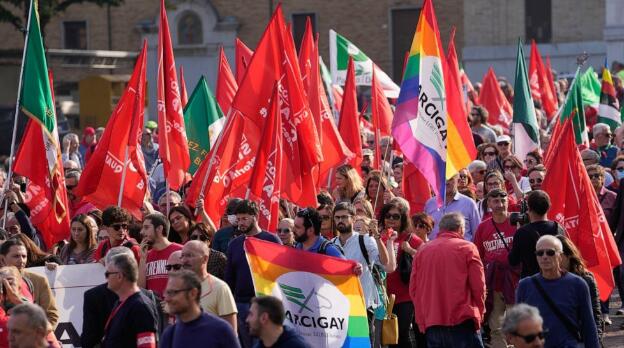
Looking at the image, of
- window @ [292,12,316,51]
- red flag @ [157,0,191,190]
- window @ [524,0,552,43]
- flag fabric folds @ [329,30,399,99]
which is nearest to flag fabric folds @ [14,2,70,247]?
red flag @ [157,0,191,190]

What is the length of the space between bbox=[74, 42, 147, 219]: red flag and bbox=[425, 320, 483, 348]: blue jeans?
3864 mm

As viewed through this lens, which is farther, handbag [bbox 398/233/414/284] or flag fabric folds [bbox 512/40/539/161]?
flag fabric folds [bbox 512/40/539/161]

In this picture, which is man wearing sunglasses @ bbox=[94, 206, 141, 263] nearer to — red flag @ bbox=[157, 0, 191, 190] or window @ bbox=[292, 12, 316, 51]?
red flag @ bbox=[157, 0, 191, 190]

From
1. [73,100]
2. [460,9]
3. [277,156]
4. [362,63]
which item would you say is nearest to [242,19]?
[460,9]

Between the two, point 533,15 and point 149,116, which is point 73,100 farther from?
point 533,15

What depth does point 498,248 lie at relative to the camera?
1212cm

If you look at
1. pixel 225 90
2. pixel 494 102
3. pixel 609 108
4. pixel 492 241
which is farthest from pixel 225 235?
pixel 494 102

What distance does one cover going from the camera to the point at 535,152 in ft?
51.1

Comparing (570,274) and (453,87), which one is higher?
(453,87)

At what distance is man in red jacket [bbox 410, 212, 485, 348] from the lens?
1041cm

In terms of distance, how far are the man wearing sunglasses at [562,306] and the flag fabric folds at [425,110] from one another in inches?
133

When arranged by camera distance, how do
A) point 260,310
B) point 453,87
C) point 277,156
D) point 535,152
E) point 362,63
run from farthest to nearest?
1. point 362,63
2. point 535,152
3. point 453,87
4. point 277,156
5. point 260,310

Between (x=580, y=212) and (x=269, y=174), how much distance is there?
2.42 meters

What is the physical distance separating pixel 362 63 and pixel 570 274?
12.4m
